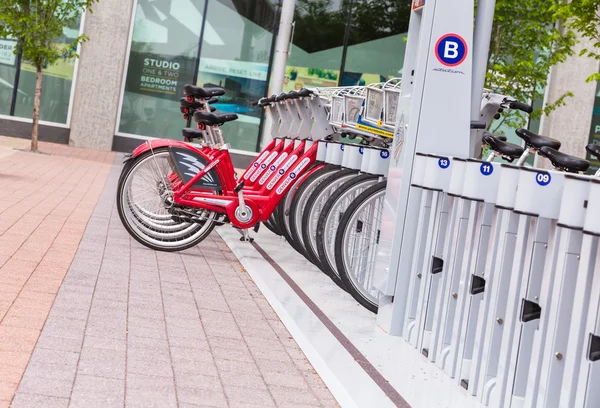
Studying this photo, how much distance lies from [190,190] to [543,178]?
3891 mm

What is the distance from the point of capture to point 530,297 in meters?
3.47

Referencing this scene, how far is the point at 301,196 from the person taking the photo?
6.93 m

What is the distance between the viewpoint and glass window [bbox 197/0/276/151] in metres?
18.7

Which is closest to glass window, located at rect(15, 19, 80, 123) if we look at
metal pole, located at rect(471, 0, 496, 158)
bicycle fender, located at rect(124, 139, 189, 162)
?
bicycle fender, located at rect(124, 139, 189, 162)

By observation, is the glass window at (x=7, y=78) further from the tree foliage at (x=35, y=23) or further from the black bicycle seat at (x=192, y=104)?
the black bicycle seat at (x=192, y=104)

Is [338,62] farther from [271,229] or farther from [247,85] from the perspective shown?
[271,229]

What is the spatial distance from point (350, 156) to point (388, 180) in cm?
93

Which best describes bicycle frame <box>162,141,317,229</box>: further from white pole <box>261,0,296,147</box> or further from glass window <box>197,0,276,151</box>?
glass window <box>197,0,276,151</box>

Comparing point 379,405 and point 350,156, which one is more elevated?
point 350,156

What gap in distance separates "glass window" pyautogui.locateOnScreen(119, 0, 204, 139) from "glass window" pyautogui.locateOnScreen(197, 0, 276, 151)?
276 millimetres

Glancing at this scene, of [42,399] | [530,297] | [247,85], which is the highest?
[247,85]

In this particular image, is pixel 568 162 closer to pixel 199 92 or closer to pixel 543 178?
pixel 543 178

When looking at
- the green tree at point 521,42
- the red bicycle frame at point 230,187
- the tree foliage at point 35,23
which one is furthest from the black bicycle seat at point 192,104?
the tree foliage at point 35,23

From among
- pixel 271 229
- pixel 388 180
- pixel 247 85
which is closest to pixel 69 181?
pixel 271 229
